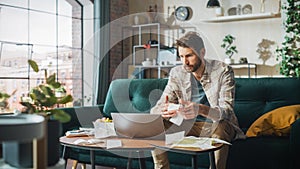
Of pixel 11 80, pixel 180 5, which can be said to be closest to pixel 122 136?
pixel 11 80

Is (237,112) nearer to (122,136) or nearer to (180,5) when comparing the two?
(122,136)

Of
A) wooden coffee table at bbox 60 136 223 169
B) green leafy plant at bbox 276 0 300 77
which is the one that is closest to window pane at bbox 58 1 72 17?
green leafy plant at bbox 276 0 300 77

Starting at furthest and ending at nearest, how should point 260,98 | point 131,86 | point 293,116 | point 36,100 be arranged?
point 131,86, point 260,98, point 293,116, point 36,100

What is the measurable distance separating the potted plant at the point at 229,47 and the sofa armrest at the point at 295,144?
3.78 metres

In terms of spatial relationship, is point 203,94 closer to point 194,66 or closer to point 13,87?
point 194,66

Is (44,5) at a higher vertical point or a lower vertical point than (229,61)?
higher

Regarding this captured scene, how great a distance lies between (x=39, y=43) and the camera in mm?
5828

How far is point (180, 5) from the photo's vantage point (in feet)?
22.9

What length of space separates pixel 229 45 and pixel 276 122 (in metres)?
3.58

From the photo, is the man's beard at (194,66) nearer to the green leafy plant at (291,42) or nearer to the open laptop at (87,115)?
the open laptop at (87,115)

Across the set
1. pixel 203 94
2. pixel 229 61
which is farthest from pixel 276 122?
pixel 229 61

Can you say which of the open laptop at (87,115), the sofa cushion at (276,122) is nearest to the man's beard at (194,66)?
the sofa cushion at (276,122)

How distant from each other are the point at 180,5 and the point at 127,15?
3.25 ft

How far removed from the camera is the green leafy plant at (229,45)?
6367 millimetres
